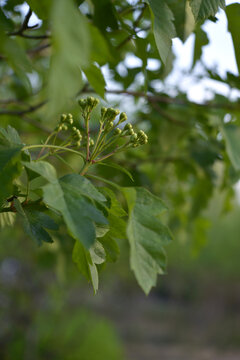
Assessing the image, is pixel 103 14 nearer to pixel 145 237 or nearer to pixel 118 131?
pixel 118 131

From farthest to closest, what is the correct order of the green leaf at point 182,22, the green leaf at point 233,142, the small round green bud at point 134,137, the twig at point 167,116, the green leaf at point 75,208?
1. the twig at point 167,116
2. the green leaf at point 233,142
3. the green leaf at point 182,22
4. the small round green bud at point 134,137
5. the green leaf at point 75,208

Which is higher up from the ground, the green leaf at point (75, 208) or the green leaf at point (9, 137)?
the green leaf at point (9, 137)

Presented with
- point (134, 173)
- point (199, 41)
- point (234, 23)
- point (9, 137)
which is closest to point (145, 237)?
point (9, 137)

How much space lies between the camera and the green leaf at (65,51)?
0.22 m

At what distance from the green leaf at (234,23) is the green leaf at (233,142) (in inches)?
9.6

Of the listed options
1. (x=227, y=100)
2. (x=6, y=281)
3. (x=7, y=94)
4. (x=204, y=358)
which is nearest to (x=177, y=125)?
(x=227, y=100)

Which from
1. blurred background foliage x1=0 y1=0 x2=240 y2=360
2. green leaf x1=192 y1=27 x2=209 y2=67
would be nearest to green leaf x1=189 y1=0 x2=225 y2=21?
blurred background foliage x1=0 y1=0 x2=240 y2=360

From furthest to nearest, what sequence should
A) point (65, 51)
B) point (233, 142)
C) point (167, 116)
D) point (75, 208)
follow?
point (167, 116) → point (233, 142) → point (75, 208) → point (65, 51)

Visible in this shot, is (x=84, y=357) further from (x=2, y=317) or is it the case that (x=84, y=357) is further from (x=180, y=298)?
(x=180, y=298)

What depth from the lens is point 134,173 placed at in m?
1.11

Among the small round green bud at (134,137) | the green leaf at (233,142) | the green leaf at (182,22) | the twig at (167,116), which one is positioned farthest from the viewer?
the twig at (167,116)

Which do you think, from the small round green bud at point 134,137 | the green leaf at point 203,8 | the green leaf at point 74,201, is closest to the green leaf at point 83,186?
the green leaf at point 74,201

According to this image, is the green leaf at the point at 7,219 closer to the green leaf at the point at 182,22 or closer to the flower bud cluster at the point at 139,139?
the flower bud cluster at the point at 139,139

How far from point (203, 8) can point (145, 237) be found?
0.25m
